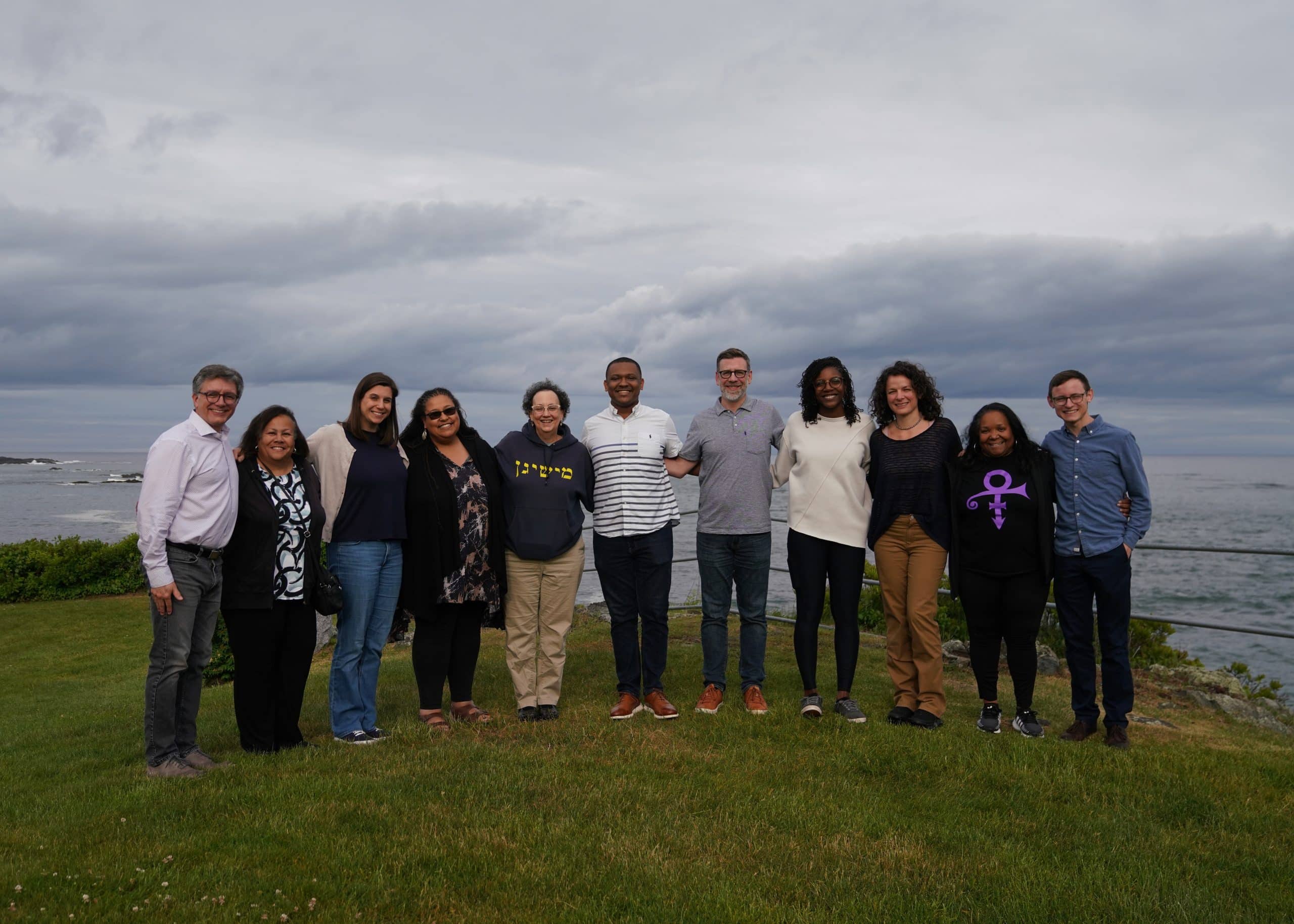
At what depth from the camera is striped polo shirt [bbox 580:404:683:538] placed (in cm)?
559

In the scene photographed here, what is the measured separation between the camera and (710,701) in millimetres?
5875

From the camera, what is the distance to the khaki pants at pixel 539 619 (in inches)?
223

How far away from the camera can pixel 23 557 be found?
55.4 feet

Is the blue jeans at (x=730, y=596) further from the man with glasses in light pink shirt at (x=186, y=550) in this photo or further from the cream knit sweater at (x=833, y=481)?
the man with glasses in light pink shirt at (x=186, y=550)

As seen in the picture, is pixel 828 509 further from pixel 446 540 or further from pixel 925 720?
pixel 446 540

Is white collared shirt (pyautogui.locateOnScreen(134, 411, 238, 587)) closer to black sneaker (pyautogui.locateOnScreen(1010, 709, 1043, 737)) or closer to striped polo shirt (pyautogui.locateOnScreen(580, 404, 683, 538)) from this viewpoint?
striped polo shirt (pyautogui.locateOnScreen(580, 404, 683, 538))

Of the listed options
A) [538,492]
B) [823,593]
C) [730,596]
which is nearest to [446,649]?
[538,492]

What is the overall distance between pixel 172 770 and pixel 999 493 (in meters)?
4.64

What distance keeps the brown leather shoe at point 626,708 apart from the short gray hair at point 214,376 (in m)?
2.90

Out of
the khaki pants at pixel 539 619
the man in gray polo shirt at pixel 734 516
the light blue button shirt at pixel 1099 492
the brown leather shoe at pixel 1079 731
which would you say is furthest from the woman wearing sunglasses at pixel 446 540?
the brown leather shoe at pixel 1079 731

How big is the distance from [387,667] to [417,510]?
12.1ft

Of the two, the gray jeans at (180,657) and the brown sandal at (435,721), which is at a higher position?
the gray jeans at (180,657)

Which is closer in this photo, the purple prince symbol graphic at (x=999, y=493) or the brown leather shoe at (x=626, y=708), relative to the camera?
the purple prince symbol graphic at (x=999, y=493)

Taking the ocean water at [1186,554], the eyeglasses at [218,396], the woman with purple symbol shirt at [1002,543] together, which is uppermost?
the eyeglasses at [218,396]
